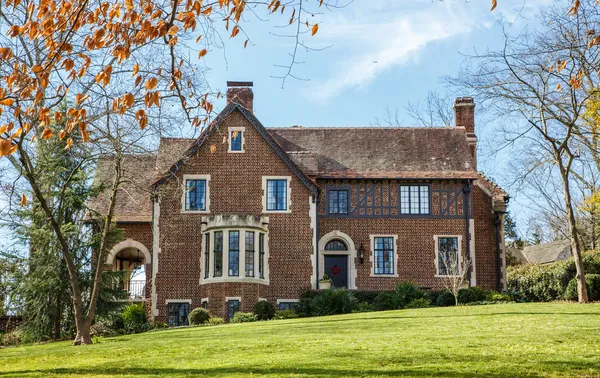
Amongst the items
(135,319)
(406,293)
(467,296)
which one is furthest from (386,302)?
(135,319)

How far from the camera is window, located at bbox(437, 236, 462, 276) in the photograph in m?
33.4

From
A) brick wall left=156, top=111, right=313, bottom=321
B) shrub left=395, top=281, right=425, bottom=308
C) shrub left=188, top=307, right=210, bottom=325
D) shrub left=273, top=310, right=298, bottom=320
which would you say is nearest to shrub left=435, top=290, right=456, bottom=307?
shrub left=395, top=281, right=425, bottom=308

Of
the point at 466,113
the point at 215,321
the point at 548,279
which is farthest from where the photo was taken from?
the point at 466,113

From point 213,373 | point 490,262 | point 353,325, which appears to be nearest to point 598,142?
point 490,262

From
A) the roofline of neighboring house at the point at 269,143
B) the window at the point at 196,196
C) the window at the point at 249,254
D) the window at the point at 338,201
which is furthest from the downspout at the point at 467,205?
the window at the point at 196,196

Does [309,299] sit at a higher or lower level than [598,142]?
lower

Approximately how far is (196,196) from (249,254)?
3.49m

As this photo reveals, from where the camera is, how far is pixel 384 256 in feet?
111

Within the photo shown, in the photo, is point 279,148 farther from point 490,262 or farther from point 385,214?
point 490,262

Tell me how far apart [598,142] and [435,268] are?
9523mm

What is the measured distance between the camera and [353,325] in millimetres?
19812

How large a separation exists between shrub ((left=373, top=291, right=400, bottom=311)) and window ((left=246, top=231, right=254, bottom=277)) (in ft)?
16.1

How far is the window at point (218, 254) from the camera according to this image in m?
31.2

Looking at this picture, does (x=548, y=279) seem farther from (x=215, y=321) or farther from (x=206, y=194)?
(x=206, y=194)
